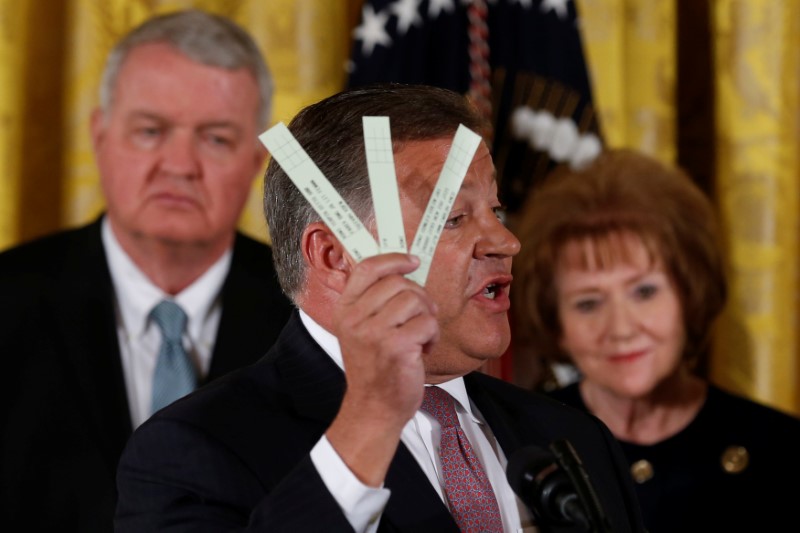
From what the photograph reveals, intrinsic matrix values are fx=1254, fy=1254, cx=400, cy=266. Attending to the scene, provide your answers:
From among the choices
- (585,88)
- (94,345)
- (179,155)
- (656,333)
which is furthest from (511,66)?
(94,345)

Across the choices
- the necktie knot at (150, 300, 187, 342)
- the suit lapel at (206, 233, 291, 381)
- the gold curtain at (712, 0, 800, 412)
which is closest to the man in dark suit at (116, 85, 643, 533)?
the suit lapel at (206, 233, 291, 381)

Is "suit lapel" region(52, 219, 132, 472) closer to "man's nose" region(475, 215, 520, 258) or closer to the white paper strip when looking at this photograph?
"man's nose" region(475, 215, 520, 258)

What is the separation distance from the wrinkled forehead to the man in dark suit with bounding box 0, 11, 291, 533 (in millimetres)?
810

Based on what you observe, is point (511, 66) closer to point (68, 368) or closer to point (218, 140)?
point (218, 140)

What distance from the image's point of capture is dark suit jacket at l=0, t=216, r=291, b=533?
7.92ft

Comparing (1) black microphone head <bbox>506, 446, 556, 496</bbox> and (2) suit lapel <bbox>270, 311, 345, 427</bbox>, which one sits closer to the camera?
(1) black microphone head <bbox>506, 446, 556, 496</bbox>

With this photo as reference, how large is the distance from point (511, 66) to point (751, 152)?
796mm

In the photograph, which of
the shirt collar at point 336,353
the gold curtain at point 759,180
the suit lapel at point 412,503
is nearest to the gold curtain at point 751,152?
the gold curtain at point 759,180

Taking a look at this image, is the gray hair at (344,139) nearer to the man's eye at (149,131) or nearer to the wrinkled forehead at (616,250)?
the man's eye at (149,131)

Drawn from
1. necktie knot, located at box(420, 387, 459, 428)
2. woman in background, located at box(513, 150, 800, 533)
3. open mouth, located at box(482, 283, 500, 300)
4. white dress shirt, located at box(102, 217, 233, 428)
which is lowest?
woman in background, located at box(513, 150, 800, 533)

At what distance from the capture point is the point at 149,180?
113 inches

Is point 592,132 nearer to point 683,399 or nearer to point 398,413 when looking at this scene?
point 683,399

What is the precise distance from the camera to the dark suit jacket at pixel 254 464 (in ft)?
4.28

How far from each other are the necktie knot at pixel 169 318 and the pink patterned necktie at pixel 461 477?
1253 mm
